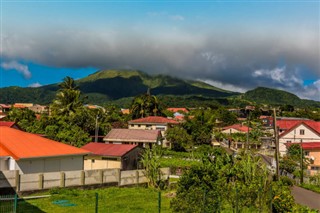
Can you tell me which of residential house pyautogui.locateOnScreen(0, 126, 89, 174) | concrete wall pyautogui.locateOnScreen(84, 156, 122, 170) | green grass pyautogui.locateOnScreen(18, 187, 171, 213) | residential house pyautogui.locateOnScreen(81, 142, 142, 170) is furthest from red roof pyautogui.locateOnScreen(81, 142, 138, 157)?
green grass pyautogui.locateOnScreen(18, 187, 171, 213)

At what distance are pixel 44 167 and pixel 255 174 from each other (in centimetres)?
1544

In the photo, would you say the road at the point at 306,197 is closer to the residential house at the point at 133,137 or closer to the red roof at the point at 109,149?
the red roof at the point at 109,149

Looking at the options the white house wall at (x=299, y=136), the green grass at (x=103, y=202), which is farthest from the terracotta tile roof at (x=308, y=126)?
the green grass at (x=103, y=202)

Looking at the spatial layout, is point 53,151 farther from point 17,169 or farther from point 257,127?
point 257,127

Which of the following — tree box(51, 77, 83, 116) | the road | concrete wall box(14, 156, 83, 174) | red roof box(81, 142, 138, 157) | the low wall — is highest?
tree box(51, 77, 83, 116)

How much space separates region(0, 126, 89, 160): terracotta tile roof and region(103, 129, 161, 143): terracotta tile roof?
2734 cm

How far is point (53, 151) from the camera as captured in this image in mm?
29609

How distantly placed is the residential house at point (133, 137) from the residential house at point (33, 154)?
90.2 feet

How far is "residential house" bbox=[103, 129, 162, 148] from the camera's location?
59.5 metres

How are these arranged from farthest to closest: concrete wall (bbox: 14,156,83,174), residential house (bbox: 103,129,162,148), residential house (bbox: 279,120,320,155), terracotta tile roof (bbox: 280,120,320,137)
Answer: terracotta tile roof (bbox: 280,120,320,137) → residential house (bbox: 279,120,320,155) → residential house (bbox: 103,129,162,148) → concrete wall (bbox: 14,156,83,174)

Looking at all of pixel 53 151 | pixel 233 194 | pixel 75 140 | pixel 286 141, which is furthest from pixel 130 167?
pixel 286 141

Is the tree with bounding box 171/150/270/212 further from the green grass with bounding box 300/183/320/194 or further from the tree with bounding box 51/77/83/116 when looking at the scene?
the tree with bounding box 51/77/83/116

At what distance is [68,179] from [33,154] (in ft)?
10.4

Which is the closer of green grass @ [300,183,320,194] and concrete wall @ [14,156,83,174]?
concrete wall @ [14,156,83,174]
